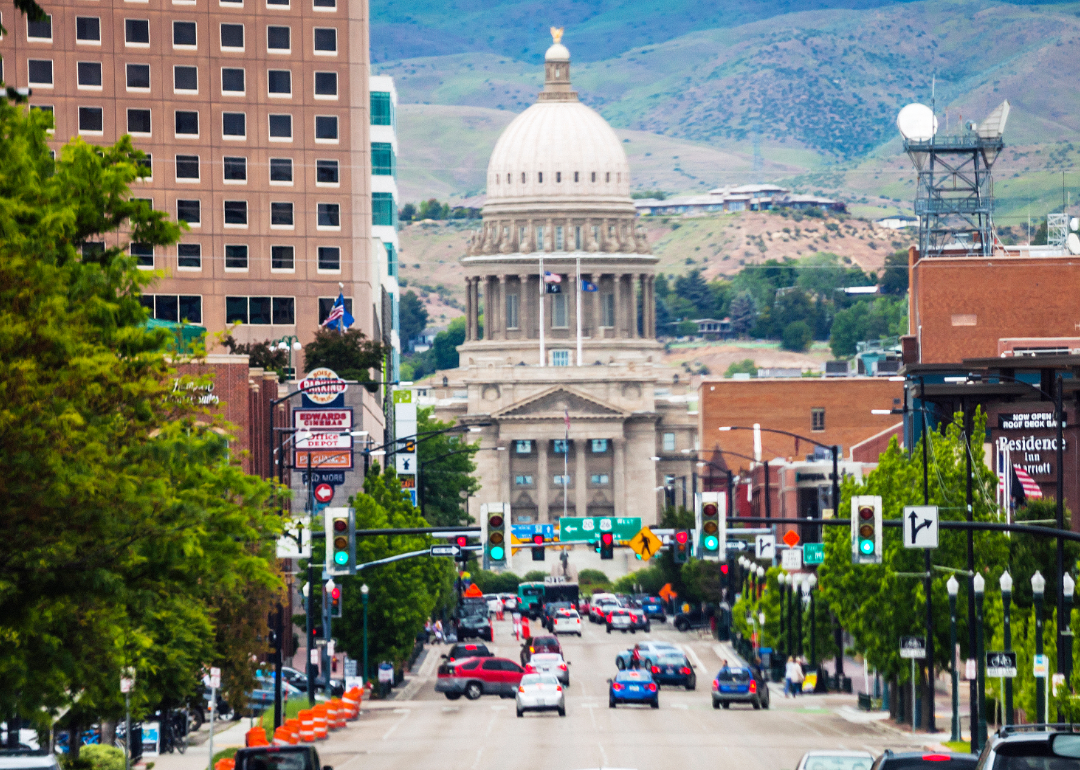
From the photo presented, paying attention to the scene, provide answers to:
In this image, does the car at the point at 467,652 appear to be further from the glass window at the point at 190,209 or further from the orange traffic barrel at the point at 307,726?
the glass window at the point at 190,209

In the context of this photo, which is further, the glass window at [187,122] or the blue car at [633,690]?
the glass window at [187,122]

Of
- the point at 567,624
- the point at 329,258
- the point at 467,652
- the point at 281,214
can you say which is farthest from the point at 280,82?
the point at 467,652

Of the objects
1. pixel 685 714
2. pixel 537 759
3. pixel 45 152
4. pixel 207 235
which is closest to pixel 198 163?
pixel 207 235

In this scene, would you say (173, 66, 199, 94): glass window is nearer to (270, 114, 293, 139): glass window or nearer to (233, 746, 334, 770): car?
(270, 114, 293, 139): glass window

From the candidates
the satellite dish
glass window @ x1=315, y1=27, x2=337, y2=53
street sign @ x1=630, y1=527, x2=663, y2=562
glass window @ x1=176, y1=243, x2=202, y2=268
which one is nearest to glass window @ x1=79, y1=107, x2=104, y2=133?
glass window @ x1=176, y1=243, x2=202, y2=268

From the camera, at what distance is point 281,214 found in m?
130

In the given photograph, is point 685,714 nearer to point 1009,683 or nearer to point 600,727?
point 600,727

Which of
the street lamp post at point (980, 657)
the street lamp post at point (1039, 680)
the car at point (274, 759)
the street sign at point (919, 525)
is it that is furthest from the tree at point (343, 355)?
the car at point (274, 759)

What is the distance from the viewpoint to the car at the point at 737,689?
Result: 71.9 meters

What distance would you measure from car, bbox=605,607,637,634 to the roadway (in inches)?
1542

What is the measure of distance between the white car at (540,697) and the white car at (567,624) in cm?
5421

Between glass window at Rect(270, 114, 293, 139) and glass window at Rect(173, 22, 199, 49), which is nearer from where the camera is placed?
glass window at Rect(173, 22, 199, 49)

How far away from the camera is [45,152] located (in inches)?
1244

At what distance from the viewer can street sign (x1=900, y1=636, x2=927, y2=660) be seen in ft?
189
